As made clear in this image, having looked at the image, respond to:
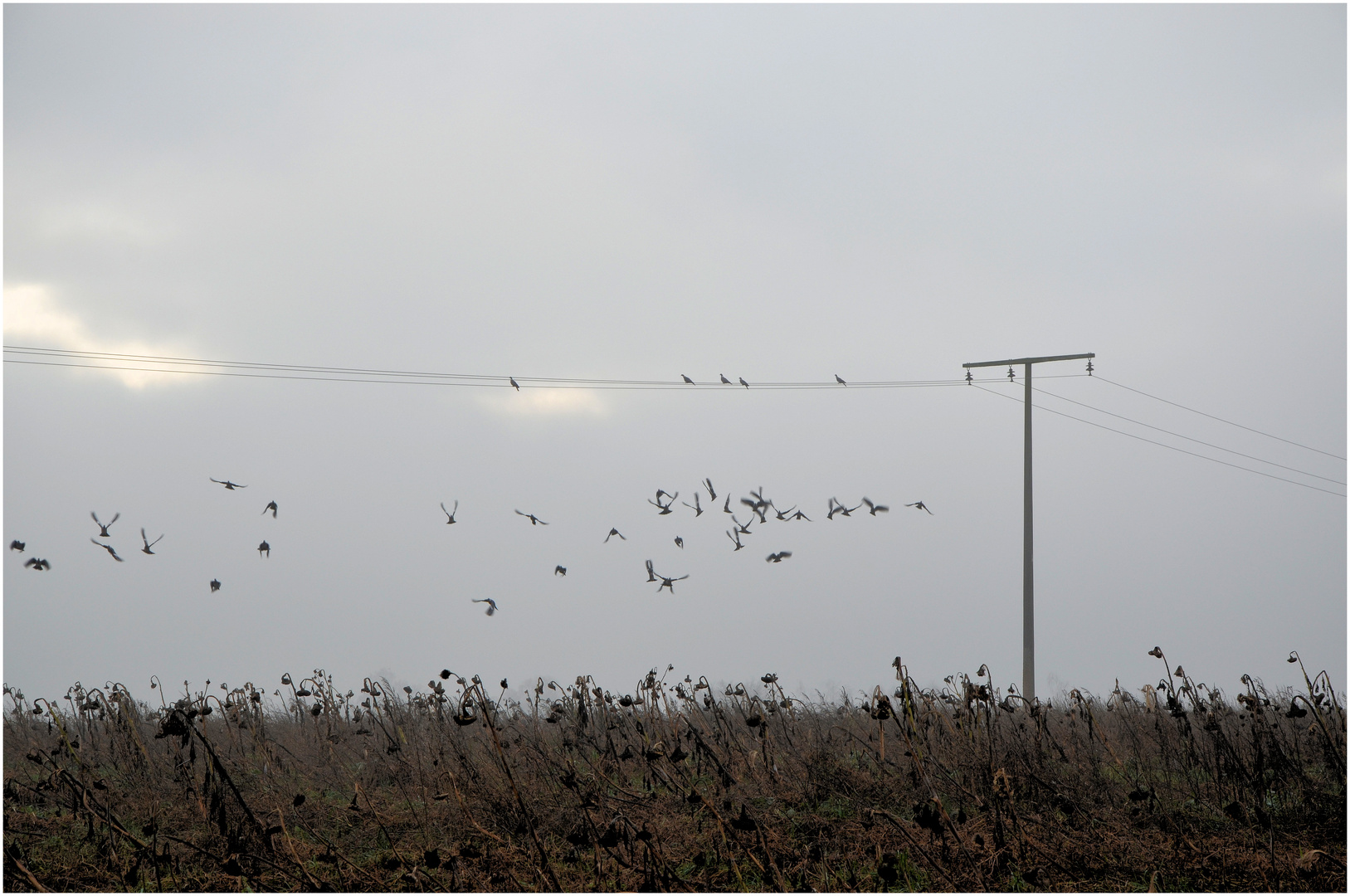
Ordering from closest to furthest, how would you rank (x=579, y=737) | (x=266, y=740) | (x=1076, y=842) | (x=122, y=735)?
1. (x=1076, y=842)
2. (x=579, y=737)
3. (x=122, y=735)
4. (x=266, y=740)

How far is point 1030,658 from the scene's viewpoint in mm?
14672

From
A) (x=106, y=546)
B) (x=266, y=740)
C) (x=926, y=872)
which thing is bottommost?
(x=266, y=740)

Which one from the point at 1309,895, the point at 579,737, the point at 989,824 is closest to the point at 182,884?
the point at 579,737

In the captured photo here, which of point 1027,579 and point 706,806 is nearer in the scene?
point 706,806

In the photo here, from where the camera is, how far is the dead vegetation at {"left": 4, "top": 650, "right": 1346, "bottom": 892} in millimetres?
5680

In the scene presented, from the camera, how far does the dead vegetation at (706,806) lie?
5680mm

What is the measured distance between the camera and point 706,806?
5.95 meters

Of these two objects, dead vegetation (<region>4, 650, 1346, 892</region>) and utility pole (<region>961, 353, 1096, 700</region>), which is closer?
dead vegetation (<region>4, 650, 1346, 892</region>)

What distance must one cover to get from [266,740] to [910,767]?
27.1 ft

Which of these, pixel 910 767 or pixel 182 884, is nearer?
pixel 182 884

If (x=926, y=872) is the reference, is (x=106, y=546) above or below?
above

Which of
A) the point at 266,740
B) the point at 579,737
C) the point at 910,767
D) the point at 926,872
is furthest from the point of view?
Answer: the point at 266,740

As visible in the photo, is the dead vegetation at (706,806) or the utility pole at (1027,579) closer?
the dead vegetation at (706,806)

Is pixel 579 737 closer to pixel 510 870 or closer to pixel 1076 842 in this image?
pixel 510 870
